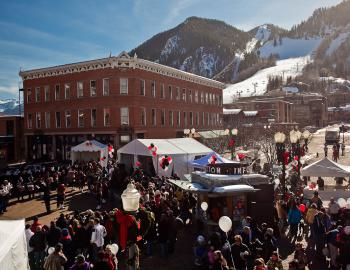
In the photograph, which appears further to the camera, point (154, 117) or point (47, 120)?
point (47, 120)

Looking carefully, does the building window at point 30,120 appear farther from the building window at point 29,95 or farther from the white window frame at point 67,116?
the white window frame at point 67,116

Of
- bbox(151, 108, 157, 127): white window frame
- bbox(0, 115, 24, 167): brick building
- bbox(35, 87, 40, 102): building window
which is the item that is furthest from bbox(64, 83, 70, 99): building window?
bbox(0, 115, 24, 167): brick building

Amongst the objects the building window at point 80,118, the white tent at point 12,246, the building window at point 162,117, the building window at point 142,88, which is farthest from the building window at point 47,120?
the white tent at point 12,246

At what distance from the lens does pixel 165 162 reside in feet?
74.4

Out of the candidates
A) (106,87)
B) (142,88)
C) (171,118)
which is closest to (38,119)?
(106,87)

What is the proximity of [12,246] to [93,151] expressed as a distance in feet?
69.3

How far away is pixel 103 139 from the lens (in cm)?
3819

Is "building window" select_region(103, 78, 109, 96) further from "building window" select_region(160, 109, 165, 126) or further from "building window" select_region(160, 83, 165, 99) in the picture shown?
"building window" select_region(160, 109, 165, 126)

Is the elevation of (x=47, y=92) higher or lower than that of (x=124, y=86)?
higher

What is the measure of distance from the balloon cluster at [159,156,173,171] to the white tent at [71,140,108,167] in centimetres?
648

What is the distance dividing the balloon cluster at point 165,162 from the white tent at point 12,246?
1429cm

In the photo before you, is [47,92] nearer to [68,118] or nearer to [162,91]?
[68,118]

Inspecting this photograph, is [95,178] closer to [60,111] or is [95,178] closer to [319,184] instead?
[319,184]

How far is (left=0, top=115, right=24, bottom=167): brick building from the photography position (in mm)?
46156
